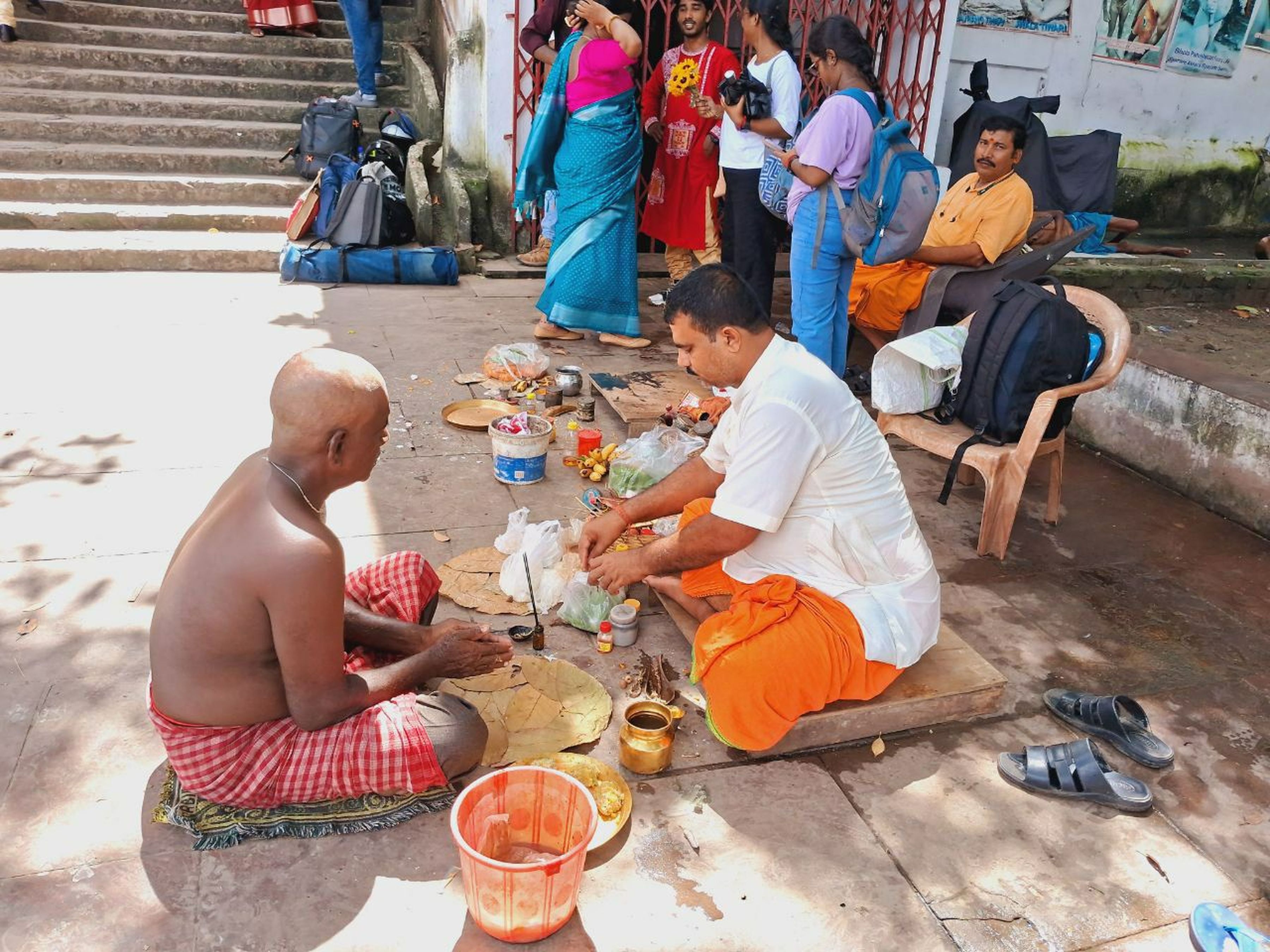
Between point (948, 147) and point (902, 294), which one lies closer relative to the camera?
point (902, 294)

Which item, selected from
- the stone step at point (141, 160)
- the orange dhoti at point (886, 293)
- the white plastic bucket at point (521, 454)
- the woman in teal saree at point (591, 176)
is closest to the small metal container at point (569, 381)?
A: the woman in teal saree at point (591, 176)

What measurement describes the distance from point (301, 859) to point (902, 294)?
181 inches

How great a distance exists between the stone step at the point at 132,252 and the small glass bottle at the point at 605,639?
555cm

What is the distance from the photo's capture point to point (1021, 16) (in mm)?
8320

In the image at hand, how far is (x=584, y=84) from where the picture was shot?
19.3 ft

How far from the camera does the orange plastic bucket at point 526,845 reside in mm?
2012

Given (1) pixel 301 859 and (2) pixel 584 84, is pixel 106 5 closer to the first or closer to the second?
(2) pixel 584 84

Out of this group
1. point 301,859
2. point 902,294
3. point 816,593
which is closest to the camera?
point 301,859

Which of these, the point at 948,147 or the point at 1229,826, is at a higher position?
the point at 948,147

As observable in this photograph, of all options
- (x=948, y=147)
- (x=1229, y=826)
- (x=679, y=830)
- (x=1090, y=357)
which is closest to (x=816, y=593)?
(x=679, y=830)

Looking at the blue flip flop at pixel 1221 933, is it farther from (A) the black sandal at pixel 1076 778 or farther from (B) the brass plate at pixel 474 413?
(B) the brass plate at pixel 474 413

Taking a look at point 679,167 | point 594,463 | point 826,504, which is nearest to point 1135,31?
point 679,167

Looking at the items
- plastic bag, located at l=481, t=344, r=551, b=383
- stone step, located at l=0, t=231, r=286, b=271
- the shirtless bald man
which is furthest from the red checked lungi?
stone step, located at l=0, t=231, r=286, b=271

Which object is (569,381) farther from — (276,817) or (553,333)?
(276,817)
